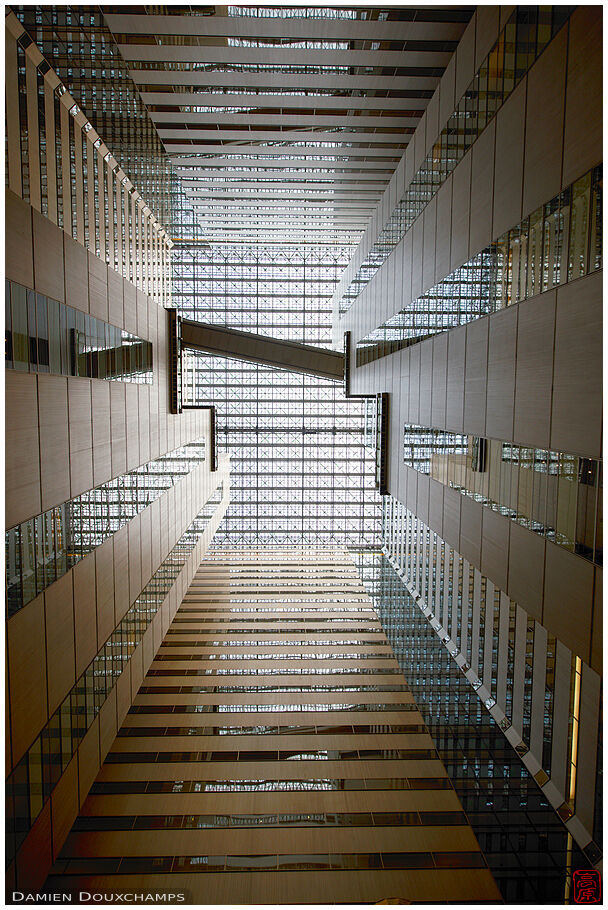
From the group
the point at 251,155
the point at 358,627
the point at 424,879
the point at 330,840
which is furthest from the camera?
the point at 358,627

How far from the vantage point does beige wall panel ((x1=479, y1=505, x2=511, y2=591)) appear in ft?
28.8

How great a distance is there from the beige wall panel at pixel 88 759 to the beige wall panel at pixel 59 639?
1.53 metres

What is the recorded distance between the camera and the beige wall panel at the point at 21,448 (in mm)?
6879

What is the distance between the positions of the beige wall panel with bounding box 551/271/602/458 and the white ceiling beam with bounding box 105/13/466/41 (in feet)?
33.6

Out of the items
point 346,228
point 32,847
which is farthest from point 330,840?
point 346,228

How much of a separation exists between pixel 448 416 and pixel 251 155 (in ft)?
48.3

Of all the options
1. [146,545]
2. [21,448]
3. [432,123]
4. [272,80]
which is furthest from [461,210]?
[146,545]

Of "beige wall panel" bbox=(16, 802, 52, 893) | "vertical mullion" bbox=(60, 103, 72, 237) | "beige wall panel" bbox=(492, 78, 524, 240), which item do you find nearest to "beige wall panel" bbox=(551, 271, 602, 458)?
"beige wall panel" bbox=(492, 78, 524, 240)

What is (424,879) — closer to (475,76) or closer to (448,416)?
(448,416)

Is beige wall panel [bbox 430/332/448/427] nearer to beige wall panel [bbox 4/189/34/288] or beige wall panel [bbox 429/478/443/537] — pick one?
beige wall panel [bbox 429/478/443/537]

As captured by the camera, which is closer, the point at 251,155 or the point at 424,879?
the point at 424,879

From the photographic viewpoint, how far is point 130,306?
1325 centimetres

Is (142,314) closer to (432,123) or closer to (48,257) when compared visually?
(48,257)

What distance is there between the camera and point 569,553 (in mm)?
6605
